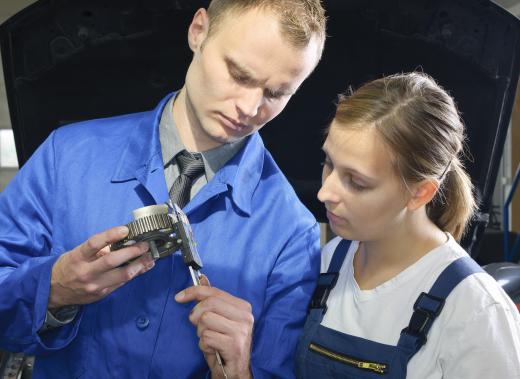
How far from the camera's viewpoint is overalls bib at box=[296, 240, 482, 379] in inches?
40.8

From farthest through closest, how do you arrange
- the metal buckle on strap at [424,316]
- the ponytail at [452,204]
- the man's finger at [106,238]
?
the ponytail at [452,204] < the metal buckle on strap at [424,316] < the man's finger at [106,238]

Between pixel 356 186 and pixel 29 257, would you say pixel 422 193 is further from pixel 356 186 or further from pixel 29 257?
pixel 29 257

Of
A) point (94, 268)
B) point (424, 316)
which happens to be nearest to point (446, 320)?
point (424, 316)

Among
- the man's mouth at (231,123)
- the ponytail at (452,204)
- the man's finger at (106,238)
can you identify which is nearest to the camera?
the man's finger at (106,238)

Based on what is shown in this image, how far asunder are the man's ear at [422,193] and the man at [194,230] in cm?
22

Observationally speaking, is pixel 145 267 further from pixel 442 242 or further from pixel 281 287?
pixel 442 242

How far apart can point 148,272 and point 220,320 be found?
0.21m

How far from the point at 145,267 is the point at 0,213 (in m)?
0.36

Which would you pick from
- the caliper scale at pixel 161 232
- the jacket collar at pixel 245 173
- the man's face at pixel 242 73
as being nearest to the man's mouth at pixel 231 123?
the man's face at pixel 242 73

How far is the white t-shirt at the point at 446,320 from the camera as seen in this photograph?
38.1 inches

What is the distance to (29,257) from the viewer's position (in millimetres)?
1158

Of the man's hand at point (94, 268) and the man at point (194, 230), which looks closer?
the man's hand at point (94, 268)

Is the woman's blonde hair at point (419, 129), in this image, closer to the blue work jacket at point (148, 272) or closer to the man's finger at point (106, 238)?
the blue work jacket at point (148, 272)

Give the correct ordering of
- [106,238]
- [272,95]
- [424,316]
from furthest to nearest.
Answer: [272,95] < [424,316] < [106,238]
